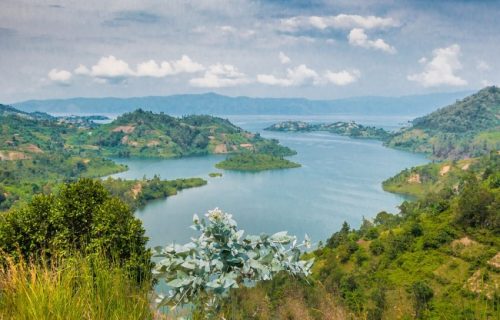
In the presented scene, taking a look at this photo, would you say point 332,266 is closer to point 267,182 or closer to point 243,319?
point 243,319

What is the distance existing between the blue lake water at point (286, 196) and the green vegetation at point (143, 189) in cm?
198

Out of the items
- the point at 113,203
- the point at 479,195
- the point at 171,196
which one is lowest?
the point at 171,196

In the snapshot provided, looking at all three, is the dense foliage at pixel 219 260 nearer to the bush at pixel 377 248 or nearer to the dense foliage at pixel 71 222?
the dense foliage at pixel 71 222

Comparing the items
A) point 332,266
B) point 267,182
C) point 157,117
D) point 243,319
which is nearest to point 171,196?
point 267,182

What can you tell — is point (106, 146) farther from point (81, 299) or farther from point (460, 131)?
point (81, 299)

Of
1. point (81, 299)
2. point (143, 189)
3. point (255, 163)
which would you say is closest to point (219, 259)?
point (81, 299)

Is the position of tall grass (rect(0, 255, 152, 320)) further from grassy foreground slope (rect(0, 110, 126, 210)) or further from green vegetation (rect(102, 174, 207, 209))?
grassy foreground slope (rect(0, 110, 126, 210))

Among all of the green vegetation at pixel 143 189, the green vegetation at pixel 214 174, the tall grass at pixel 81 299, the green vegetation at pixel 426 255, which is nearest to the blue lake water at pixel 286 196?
the green vegetation at pixel 214 174

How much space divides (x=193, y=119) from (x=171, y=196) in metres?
106

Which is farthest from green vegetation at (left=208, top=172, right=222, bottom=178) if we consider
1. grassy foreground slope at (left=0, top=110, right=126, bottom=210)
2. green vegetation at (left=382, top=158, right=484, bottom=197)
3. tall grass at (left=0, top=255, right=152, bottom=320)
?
tall grass at (left=0, top=255, right=152, bottom=320)

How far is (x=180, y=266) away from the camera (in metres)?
2.57

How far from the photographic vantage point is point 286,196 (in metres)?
71.5

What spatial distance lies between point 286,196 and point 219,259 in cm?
6946

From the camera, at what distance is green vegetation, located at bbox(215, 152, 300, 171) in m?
106
